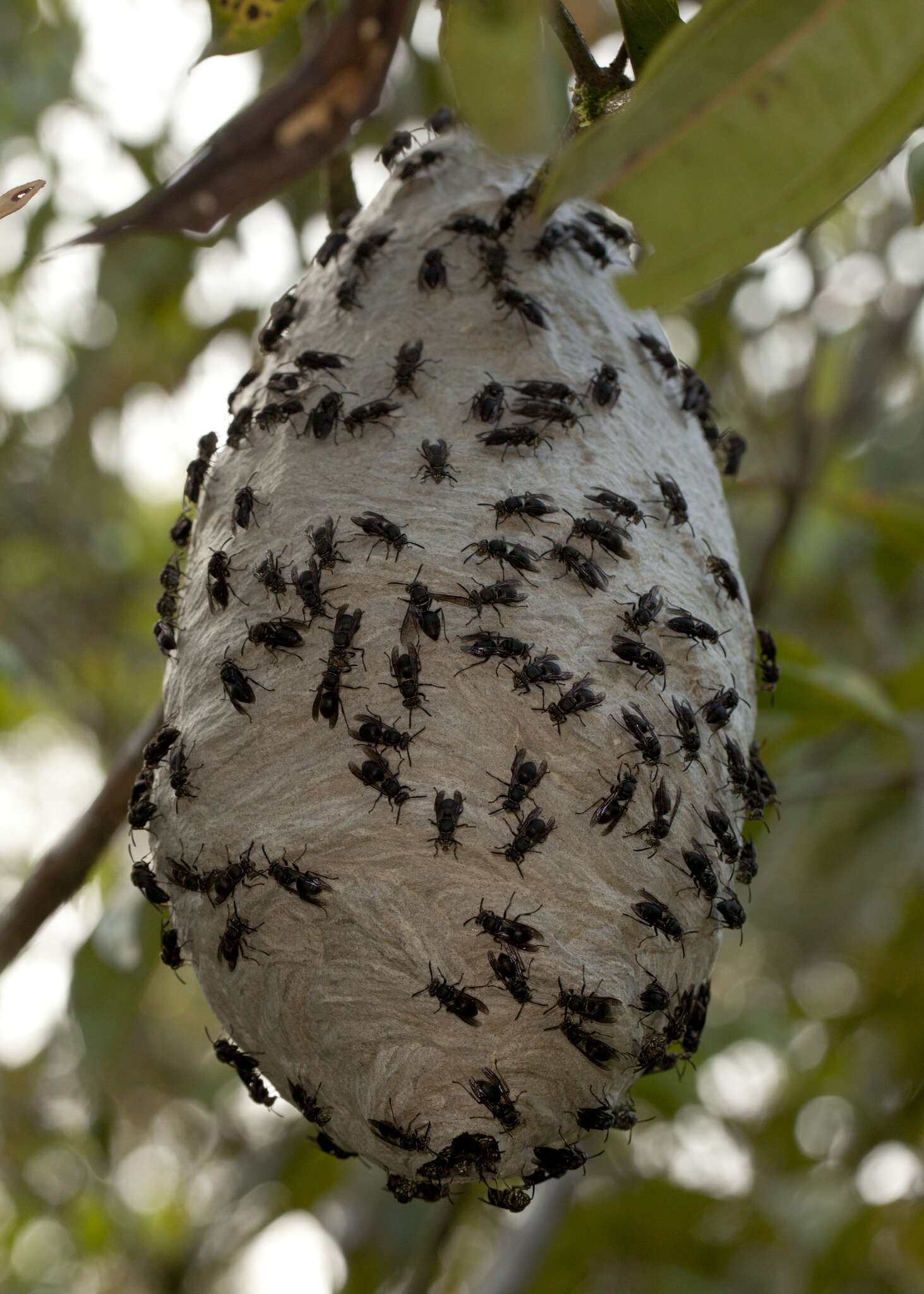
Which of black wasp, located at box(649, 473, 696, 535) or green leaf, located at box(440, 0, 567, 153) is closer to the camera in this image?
green leaf, located at box(440, 0, 567, 153)

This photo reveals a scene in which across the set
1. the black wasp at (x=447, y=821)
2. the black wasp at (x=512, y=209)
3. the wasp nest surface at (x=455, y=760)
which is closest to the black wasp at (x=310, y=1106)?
the wasp nest surface at (x=455, y=760)

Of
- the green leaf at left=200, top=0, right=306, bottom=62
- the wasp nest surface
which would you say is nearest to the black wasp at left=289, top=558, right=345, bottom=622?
the wasp nest surface

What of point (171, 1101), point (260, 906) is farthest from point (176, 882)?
point (171, 1101)

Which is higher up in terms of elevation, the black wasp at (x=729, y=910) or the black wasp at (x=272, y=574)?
the black wasp at (x=272, y=574)

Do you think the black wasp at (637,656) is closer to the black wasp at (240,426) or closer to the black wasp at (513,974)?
the black wasp at (513,974)

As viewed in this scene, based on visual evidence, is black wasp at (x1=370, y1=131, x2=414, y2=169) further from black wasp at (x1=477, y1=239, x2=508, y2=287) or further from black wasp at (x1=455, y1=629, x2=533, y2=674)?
black wasp at (x1=455, y1=629, x2=533, y2=674)

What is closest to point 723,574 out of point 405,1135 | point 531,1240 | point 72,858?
point 405,1135

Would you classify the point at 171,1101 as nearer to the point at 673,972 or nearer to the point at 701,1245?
the point at 701,1245
